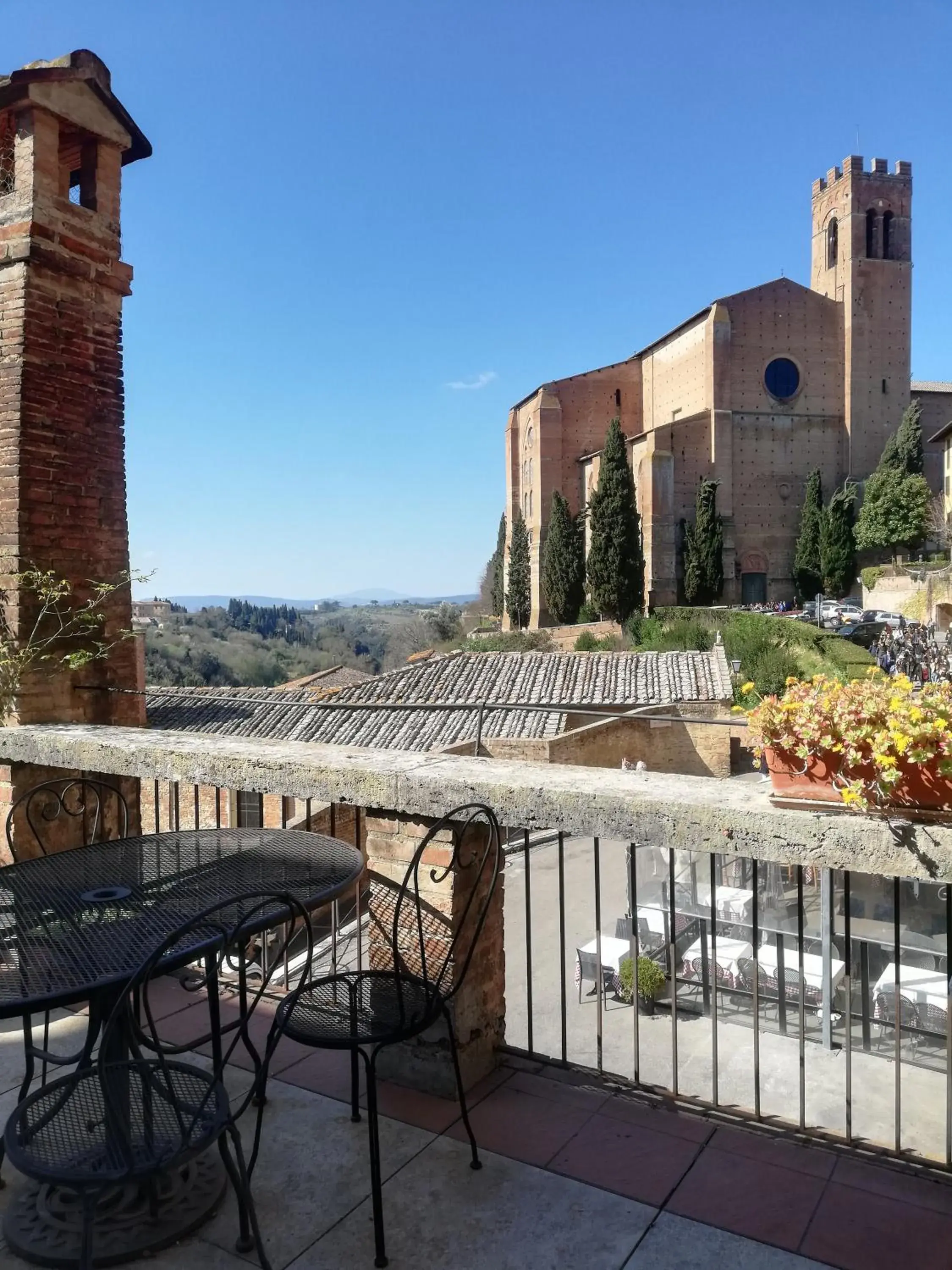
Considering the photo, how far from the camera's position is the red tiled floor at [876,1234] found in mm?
A: 1797

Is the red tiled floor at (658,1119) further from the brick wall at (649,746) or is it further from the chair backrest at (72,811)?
the brick wall at (649,746)

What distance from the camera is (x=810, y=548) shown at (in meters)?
41.1

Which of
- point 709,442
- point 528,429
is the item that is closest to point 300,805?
point 709,442

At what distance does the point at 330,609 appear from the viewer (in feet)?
630

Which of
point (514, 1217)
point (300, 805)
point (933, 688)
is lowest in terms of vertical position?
point (300, 805)

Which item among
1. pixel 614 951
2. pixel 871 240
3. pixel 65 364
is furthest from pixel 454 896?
pixel 871 240

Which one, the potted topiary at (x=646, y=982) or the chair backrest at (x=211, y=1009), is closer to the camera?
the chair backrest at (x=211, y=1009)

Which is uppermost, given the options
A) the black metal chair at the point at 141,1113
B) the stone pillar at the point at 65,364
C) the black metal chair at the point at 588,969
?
the stone pillar at the point at 65,364

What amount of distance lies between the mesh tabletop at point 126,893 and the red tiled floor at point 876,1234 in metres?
1.35

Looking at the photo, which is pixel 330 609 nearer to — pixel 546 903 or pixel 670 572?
pixel 670 572

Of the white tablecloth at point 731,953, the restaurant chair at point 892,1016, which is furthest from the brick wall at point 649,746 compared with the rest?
the restaurant chair at point 892,1016

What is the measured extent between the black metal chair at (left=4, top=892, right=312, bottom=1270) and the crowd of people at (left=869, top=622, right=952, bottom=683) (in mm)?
16697

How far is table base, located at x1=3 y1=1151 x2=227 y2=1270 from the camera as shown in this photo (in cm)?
187

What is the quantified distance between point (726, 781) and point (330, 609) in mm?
192631
